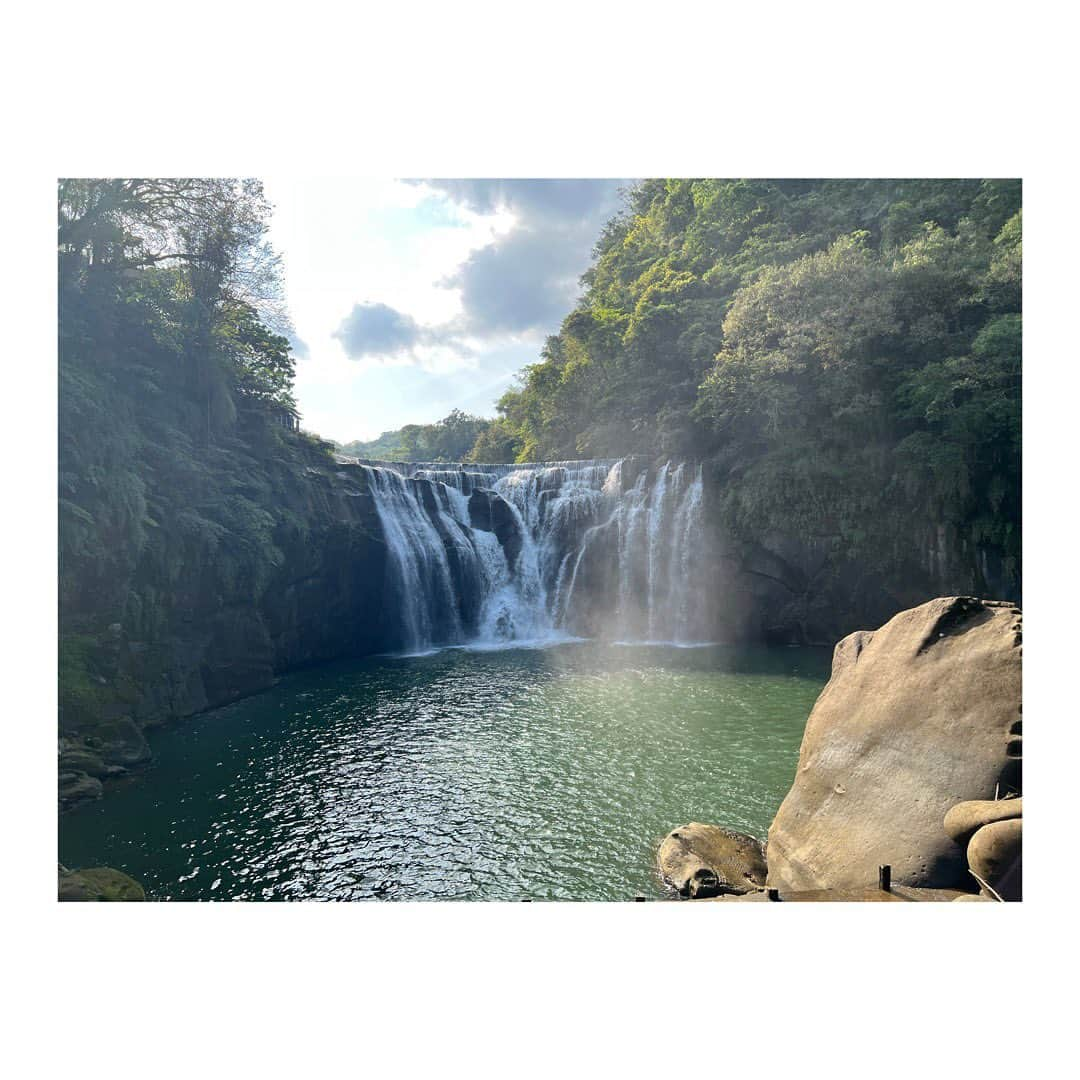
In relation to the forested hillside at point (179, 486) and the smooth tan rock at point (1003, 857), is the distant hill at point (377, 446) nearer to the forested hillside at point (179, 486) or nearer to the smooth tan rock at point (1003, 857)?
the forested hillside at point (179, 486)

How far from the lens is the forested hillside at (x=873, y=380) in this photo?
75.2 ft

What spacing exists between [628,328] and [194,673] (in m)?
28.3

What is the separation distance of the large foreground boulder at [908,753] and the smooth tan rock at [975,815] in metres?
0.14

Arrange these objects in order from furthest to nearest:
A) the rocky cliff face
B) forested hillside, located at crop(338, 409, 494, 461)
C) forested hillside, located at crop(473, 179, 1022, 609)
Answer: forested hillside, located at crop(338, 409, 494, 461), forested hillside, located at crop(473, 179, 1022, 609), the rocky cliff face

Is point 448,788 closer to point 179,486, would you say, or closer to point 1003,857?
point 1003,857

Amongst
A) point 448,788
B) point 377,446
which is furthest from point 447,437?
point 448,788

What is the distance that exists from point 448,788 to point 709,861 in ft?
16.9

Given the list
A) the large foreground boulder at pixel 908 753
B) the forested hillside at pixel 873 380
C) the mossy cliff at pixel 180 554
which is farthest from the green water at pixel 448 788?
the forested hillside at pixel 873 380

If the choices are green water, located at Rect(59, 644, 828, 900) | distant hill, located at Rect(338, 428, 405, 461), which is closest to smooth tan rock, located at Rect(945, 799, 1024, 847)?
green water, located at Rect(59, 644, 828, 900)

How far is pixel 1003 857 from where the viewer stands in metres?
6.50

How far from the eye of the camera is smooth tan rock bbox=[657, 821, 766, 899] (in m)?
8.70

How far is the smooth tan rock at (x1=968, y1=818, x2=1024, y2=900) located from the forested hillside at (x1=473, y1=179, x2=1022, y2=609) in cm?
1966

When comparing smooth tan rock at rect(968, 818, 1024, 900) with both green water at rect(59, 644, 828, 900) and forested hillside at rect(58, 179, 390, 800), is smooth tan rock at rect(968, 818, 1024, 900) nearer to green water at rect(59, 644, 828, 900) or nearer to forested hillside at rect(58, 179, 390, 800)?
green water at rect(59, 644, 828, 900)

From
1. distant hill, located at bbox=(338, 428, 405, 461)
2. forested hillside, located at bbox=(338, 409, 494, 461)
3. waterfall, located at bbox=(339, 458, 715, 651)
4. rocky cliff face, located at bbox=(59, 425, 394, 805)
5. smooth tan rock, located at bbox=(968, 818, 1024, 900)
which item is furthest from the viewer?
distant hill, located at bbox=(338, 428, 405, 461)
